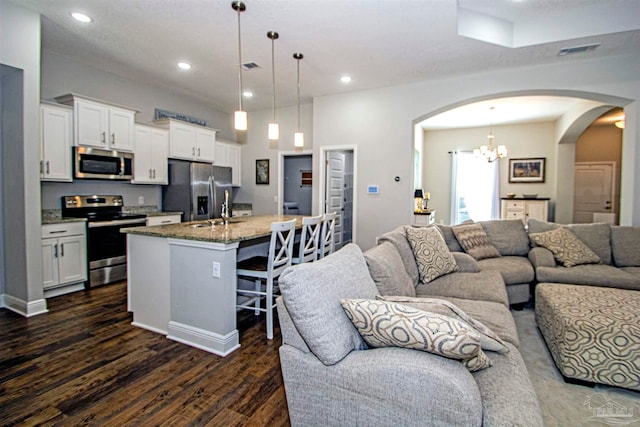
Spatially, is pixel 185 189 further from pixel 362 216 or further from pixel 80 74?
pixel 362 216

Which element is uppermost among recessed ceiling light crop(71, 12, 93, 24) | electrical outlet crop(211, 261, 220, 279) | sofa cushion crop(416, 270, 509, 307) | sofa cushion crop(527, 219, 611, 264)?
recessed ceiling light crop(71, 12, 93, 24)

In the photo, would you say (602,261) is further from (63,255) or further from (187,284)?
(63,255)

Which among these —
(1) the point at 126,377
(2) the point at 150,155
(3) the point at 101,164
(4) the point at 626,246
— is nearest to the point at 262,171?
(2) the point at 150,155

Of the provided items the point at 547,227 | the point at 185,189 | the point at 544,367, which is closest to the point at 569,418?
the point at 544,367

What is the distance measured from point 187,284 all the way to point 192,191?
2.88 meters

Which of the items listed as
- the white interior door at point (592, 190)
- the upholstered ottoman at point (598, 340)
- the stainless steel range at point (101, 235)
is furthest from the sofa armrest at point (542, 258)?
the white interior door at point (592, 190)

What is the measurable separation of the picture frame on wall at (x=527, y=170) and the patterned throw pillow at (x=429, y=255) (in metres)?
6.04

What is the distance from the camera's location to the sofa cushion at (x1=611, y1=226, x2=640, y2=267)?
350 centimetres

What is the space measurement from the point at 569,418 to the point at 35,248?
15.0 ft

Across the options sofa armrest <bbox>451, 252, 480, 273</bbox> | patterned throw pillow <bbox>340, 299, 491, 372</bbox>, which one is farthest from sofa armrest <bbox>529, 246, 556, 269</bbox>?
patterned throw pillow <bbox>340, 299, 491, 372</bbox>

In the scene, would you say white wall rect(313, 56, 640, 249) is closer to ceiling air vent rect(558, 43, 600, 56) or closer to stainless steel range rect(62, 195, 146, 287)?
ceiling air vent rect(558, 43, 600, 56)

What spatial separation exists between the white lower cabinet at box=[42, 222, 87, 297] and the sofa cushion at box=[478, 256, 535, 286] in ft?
15.3

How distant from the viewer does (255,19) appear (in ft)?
10.5

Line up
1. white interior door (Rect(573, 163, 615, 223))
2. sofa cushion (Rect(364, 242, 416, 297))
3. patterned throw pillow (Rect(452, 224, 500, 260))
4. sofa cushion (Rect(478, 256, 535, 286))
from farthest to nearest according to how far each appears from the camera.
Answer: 1. white interior door (Rect(573, 163, 615, 223))
2. patterned throw pillow (Rect(452, 224, 500, 260))
3. sofa cushion (Rect(478, 256, 535, 286))
4. sofa cushion (Rect(364, 242, 416, 297))
